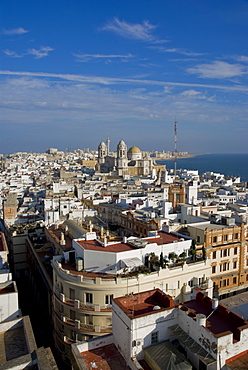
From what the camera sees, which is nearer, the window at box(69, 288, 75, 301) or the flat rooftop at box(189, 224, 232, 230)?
the window at box(69, 288, 75, 301)

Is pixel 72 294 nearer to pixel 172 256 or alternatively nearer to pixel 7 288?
pixel 7 288

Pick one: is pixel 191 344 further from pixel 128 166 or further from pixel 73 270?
pixel 128 166

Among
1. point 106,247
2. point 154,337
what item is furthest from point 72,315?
point 154,337

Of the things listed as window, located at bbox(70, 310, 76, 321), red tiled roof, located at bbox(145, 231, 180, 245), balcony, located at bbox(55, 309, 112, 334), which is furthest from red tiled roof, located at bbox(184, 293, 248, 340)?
red tiled roof, located at bbox(145, 231, 180, 245)

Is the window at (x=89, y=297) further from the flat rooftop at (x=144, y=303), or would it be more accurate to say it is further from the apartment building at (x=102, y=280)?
the flat rooftop at (x=144, y=303)

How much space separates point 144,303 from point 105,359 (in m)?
2.74

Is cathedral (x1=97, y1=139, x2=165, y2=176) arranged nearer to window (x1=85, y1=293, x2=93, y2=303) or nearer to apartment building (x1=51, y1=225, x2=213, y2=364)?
apartment building (x1=51, y1=225, x2=213, y2=364)

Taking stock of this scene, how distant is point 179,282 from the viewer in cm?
1845

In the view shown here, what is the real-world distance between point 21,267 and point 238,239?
20927 millimetres

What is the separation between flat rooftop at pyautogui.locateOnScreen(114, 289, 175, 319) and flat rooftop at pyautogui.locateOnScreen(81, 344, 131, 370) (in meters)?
1.68

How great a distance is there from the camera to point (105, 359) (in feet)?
40.0

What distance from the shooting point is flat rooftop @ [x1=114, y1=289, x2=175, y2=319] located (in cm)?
1276

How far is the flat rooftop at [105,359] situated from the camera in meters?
11.9

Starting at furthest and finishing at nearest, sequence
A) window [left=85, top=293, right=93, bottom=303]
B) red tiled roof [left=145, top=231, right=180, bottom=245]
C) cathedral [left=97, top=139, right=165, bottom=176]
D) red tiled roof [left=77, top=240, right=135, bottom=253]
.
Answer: cathedral [left=97, top=139, right=165, bottom=176] < red tiled roof [left=145, top=231, right=180, bottom=245] < red tiled roof [left=77, top=240, right=135, bottom=253] < window [left=85, top=293, right=93, bottom=303]
